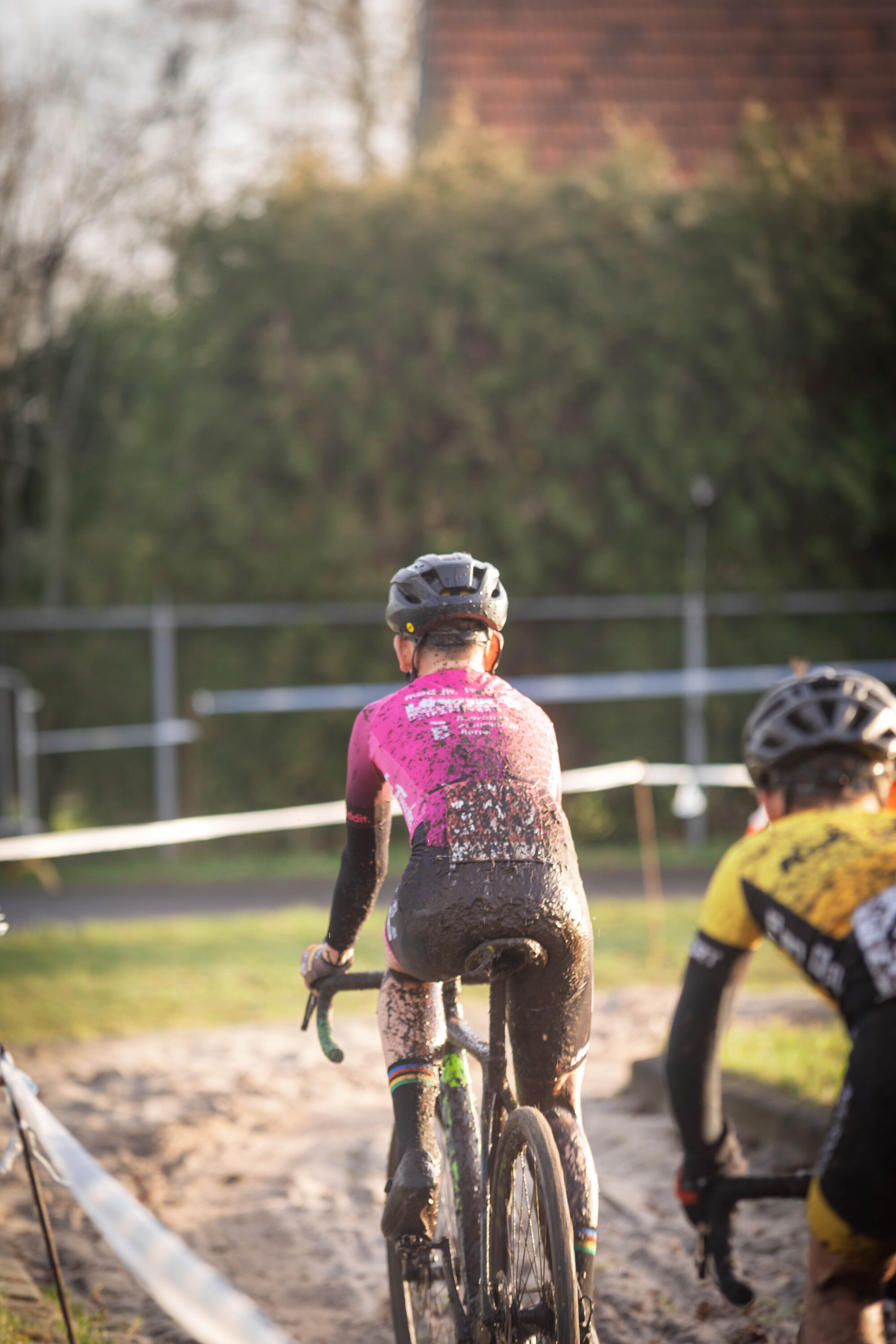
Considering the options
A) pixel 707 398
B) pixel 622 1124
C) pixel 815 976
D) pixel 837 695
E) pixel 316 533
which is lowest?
pixel 622 1124

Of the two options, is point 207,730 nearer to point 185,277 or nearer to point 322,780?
point 322,780

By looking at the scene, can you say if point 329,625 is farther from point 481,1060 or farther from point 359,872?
point 481,1060

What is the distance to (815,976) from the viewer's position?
223cm

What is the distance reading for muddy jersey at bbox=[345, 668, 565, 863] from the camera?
8.82 feet

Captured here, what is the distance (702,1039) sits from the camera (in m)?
2.44

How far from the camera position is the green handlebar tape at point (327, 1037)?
3.09 metres

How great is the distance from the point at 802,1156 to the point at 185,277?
1044 cm

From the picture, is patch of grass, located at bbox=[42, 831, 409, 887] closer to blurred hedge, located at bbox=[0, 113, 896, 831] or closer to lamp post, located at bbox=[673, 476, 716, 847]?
blurred hedge, located at bbox=[0, 113, 896, 831]

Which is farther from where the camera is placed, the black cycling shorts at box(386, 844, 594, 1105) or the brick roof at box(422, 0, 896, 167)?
the brick roof at box(422, 0, 896, 167)

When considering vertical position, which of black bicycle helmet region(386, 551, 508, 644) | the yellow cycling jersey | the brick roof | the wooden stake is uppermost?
the brick roof

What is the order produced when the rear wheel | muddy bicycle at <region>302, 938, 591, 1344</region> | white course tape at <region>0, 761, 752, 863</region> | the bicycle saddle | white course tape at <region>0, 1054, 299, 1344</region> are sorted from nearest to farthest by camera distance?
1. white course tape at <region>0, 1054, 299, 1344</region>
2. muddy bicycle at <region>302, 938, 591, 1344</region>
3. the bicycle saddle
4. the rear wheel
5. white course tape at <region>0, 761, 752, 863</region>

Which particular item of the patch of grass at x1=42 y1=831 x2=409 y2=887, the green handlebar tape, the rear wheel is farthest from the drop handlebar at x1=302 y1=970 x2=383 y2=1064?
the patch of grass at x1=42 y1=831 x2=409 y2=887

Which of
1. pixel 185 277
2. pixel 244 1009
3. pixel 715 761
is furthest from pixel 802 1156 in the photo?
pixel 185 277

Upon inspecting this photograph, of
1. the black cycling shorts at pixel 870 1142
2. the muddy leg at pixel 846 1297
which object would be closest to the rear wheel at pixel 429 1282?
the muddy leg at pixel 846 1297
